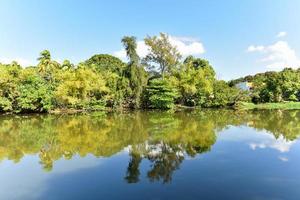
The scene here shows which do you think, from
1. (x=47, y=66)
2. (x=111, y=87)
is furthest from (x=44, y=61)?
(x=111, y=87)

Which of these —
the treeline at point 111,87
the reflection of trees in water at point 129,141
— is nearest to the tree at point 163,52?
the treeline at point 111,87

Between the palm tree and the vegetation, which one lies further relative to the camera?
the palm tree

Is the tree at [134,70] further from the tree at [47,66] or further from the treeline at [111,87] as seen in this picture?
the tree at [47,66]

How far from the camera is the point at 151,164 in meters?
10.5

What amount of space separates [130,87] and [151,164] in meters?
23.8

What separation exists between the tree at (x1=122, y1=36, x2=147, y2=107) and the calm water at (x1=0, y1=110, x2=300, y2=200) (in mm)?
15943

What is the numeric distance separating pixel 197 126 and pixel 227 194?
1162 centimetres

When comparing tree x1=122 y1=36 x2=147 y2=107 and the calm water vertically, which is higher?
tree x1=122 y1=36 x2=147 y2=107

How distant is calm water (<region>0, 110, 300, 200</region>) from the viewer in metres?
7.82

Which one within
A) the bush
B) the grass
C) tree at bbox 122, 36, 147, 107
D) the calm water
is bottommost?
the calm water

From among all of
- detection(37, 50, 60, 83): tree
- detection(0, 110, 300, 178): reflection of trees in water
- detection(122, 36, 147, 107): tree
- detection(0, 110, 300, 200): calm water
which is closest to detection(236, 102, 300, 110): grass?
detection(122, 36, 147, 107): tree

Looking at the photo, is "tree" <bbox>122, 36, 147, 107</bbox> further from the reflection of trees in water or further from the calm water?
the calm water

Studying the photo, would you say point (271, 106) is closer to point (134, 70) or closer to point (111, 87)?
point (134, 70)

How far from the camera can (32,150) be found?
44.2ft
